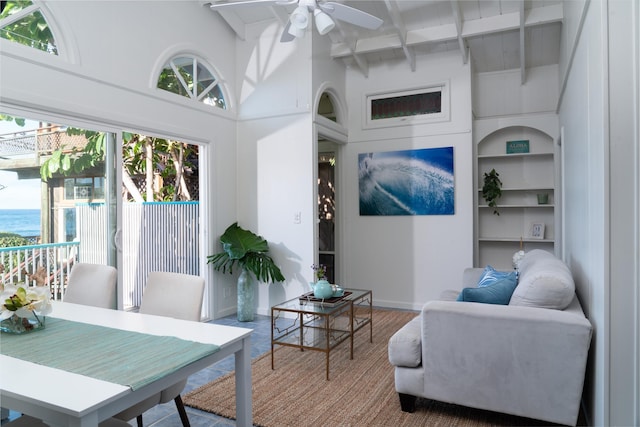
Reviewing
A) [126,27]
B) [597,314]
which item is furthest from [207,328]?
[126,27]

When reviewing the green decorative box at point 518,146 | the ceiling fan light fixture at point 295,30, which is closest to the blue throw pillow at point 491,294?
the ceiling fan light fixture at point 295,30

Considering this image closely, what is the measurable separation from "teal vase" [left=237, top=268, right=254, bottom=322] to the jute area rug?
1.14 m

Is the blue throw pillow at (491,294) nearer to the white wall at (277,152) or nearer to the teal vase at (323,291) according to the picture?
the teal vase at (323,291)

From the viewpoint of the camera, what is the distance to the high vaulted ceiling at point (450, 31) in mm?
4316

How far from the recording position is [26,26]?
2922 millimetres

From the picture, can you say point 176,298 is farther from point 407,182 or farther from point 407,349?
point 407,182

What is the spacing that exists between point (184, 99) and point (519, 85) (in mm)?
4056

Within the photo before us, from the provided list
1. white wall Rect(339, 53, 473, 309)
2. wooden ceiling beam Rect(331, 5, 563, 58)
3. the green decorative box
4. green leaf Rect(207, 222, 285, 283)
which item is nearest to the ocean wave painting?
white wall Rect(339, 53, 473, 309)

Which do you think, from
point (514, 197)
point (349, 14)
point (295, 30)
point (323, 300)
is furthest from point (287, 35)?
point (514, 197)

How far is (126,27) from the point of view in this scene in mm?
3637

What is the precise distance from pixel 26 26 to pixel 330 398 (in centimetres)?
332

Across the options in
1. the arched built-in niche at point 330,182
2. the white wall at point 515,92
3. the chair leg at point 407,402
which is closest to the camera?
the chair leg at point 407,402

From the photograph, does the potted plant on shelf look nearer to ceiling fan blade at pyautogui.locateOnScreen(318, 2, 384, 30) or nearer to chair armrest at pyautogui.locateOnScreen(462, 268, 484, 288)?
chair armrest at pyautogui.locateOnScreen(462, 268, 484, 288)

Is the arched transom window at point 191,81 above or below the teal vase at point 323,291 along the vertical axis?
above
